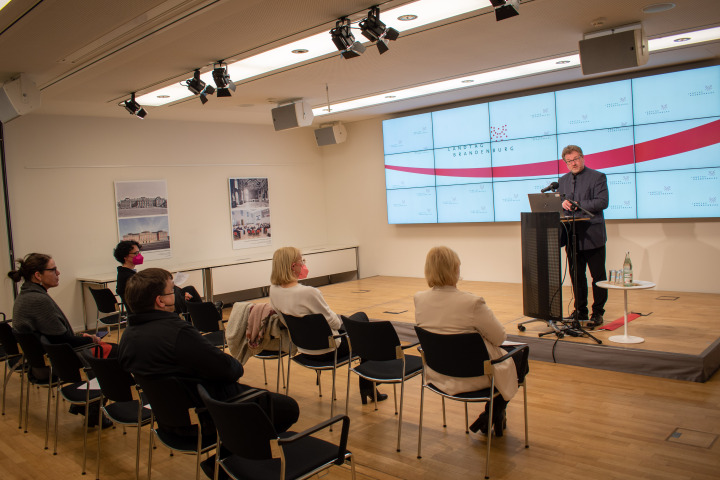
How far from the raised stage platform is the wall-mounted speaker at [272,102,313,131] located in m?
2.57

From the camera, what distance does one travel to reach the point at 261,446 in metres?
2.25

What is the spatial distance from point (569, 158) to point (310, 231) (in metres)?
6.29

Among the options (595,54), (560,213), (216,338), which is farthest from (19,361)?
(595,54)

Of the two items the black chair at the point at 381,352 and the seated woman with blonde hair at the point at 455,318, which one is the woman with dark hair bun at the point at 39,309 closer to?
the black chair at the point at 381,352

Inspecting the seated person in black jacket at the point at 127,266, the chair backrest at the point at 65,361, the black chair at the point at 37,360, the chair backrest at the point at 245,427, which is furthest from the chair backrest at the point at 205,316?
the chair backrest at the point at 245,427

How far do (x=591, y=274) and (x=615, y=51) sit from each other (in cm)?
206

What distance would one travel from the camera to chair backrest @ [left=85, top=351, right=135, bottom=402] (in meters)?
3.08

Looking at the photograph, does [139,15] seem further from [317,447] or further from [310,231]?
[310,231]

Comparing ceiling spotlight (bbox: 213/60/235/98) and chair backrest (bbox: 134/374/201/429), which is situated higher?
ceiling spotlight (bbox: 213/60/235/98)

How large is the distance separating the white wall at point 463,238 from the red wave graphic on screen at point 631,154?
810mm

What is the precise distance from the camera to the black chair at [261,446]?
7.23ft

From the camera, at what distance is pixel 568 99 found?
25.8ft

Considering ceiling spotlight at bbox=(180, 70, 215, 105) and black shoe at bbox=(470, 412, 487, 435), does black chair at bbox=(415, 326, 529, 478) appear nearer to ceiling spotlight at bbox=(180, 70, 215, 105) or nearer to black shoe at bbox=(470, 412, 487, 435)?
black shoe at bbox=(470, 412, 487, 435)

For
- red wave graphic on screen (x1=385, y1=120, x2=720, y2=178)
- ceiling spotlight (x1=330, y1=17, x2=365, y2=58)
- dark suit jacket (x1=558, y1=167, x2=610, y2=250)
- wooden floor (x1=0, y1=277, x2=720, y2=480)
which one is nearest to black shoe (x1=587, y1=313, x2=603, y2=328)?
wooden floor (x1=0, y1=277, x2=720, y2=480)
